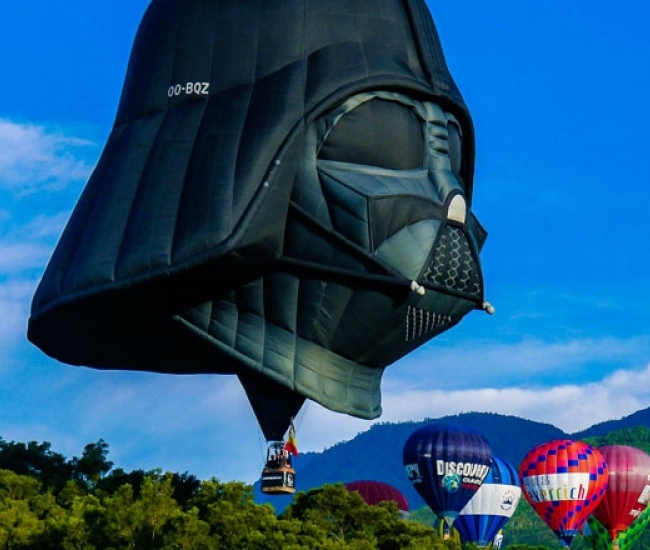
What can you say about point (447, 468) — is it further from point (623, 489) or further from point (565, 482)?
point (623, 489)

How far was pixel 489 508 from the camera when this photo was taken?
74.5 meters

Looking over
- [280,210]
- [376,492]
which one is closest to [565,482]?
[376,492]

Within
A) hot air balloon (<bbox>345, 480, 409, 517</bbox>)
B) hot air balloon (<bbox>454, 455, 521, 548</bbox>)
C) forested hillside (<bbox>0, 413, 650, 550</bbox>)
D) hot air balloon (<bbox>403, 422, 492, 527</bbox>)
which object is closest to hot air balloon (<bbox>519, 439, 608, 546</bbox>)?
hot air balloon (<bbox>403, 422, 492, 527</bbox>)

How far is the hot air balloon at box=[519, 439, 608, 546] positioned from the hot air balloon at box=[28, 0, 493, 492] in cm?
4568

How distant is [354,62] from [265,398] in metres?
4.47

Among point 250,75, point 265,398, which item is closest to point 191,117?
point 250,75

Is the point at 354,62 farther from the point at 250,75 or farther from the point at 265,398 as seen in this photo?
the point at 265,398

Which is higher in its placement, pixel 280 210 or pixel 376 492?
pixel 376 492

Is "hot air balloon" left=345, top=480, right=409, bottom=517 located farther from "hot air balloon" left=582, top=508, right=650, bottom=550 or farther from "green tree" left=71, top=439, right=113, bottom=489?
"green tree" left=71, top=439, right=113, bottom=489

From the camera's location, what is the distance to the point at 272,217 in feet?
64.4

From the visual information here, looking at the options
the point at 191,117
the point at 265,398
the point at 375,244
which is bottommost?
the point at 265,398

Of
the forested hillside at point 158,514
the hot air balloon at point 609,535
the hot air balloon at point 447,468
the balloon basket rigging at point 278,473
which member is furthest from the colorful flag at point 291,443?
the hot air balloon at point 609,535

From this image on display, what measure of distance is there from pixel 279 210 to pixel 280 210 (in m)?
0.02

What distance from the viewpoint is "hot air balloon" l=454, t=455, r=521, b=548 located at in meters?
73.8
